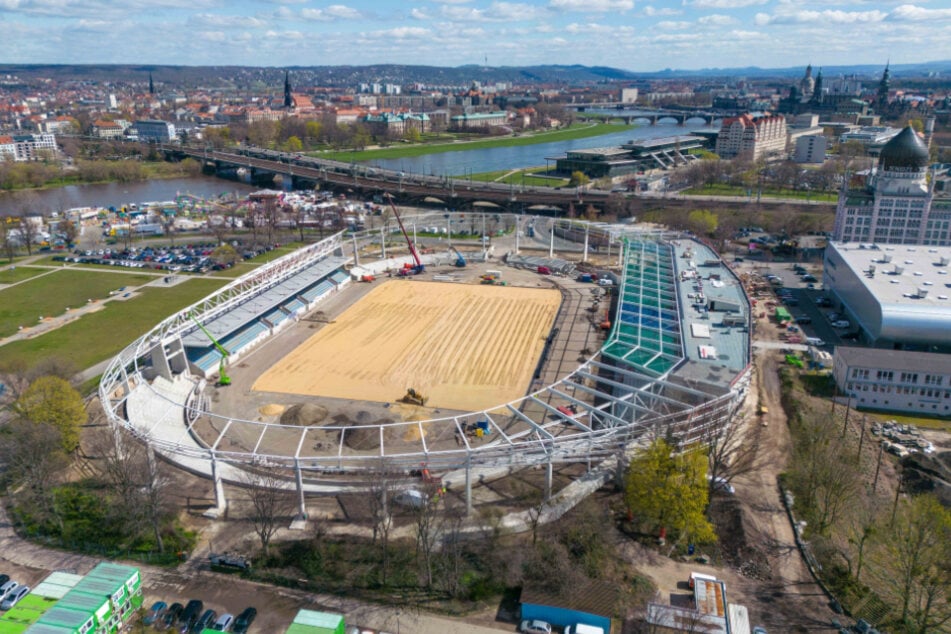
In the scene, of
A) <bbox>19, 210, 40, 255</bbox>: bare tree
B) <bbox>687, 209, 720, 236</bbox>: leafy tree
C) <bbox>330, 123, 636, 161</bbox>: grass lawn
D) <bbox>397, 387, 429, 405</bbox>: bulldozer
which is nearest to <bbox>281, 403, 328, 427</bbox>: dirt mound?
<bbox>397, 387, 429, 405</bbox>: bulldozer

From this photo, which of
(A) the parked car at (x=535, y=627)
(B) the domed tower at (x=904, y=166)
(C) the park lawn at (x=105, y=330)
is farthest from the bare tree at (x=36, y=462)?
(B) the domed tower at (x=904, y=166)

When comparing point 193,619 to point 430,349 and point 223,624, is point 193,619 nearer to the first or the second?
point 223,624

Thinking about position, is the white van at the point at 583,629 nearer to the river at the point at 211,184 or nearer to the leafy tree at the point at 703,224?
the leafy tree at the point at 703,224

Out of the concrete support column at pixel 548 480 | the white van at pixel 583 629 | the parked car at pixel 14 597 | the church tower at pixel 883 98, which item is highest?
the church tower at pixel 883 98

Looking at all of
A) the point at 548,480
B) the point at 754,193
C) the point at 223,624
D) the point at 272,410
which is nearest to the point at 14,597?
the point at 223,624

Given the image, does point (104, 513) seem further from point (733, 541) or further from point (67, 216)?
point (67, 216)

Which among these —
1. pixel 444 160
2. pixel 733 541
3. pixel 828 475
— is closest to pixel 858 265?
pixel 828 475
